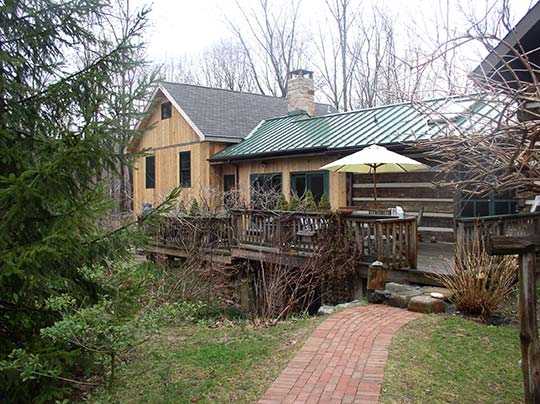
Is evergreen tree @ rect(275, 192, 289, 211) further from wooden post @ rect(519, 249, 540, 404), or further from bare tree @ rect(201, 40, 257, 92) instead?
bare tree @ rect(201, 40, 257, 92)

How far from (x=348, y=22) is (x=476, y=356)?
23.8 metres

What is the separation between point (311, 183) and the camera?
14391mm

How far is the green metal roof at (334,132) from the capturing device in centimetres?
1213

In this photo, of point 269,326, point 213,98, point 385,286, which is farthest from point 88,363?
point 213,98

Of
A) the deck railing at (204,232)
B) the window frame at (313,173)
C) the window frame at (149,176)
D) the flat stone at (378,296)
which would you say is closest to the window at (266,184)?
the window frame at (313,173)

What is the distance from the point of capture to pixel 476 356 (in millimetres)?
5082

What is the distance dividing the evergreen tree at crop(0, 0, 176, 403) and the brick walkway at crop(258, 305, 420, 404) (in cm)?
201

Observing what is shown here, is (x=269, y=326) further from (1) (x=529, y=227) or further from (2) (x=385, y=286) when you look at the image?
(1) (x=529, y=227)

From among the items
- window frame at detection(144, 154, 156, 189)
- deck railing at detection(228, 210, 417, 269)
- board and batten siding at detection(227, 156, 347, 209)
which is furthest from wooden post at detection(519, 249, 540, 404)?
window frame at detection(144, 154, 156, 189)

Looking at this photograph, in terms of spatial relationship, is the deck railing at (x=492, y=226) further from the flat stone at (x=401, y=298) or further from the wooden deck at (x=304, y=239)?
the flat stone at (x=401, y=298)

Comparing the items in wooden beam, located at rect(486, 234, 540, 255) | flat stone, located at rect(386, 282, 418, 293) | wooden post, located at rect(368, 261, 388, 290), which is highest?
wooden beam, located at rect(486, 234, 540, 255)

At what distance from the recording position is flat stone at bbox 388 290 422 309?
7133 mm

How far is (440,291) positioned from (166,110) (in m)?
15.4

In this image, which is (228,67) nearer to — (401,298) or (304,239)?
(304,239)
